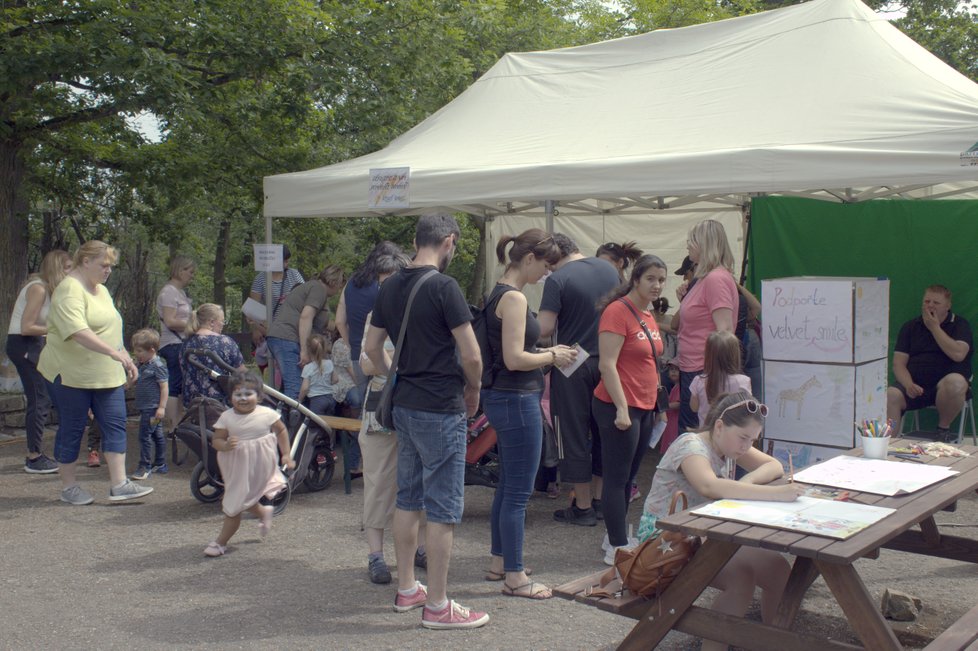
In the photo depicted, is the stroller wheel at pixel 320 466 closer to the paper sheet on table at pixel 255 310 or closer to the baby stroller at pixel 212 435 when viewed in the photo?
the baby stroller at pixel 212 435

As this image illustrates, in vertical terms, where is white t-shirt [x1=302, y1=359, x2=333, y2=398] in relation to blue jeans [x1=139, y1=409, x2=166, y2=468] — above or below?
above

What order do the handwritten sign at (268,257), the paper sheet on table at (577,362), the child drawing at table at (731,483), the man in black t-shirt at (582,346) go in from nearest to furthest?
the child drawing at table at (731,483) → the paper sheet on table at (577,362) → the man in black t-shirt at (582,346) → the handwritten sign at (268,257)

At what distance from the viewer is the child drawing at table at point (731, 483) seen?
11.2 ft

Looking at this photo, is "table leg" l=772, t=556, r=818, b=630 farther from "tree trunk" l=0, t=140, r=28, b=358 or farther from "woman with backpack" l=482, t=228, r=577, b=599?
"tree trunk" l=0, t=140, r=28, b=358

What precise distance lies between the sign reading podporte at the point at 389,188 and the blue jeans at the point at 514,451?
345 centimetres

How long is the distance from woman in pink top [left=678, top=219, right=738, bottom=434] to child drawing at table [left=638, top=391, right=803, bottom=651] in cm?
174

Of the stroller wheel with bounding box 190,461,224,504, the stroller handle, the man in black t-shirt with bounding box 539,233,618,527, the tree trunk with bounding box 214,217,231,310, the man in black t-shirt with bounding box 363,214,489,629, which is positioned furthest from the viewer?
the tree trunk with bounding box 214,217,231,310

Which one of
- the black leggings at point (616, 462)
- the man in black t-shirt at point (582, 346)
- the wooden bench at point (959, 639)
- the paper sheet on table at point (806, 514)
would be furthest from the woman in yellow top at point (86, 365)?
the wooden bench at point (959, 639)

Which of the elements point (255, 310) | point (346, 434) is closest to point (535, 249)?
point (346, 434)

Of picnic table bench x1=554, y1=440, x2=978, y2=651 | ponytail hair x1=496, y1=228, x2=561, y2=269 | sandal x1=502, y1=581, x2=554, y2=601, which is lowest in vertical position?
sandal x1=502, y1=581, x2=554, y2=601

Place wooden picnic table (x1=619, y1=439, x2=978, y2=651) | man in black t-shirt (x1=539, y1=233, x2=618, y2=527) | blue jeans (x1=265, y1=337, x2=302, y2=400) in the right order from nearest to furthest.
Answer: wooden picnic table (x1=619, y1=439, x2=978, y2=651)
man in black t-shirt (x1=539, y1=233, x2=618, y2=527)
blue jeans (x1=265, y1=337, x2=302, y2=400)

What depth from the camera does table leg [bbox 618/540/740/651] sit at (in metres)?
3.12

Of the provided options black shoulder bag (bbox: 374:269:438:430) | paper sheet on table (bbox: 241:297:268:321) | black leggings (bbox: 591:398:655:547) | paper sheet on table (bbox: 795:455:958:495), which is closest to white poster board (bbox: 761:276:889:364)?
black leggings (bbox: 591:398:655:547)

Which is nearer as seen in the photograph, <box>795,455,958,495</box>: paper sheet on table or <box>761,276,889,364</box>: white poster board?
<box>795,455,958,495</box>: paper sheet on table
